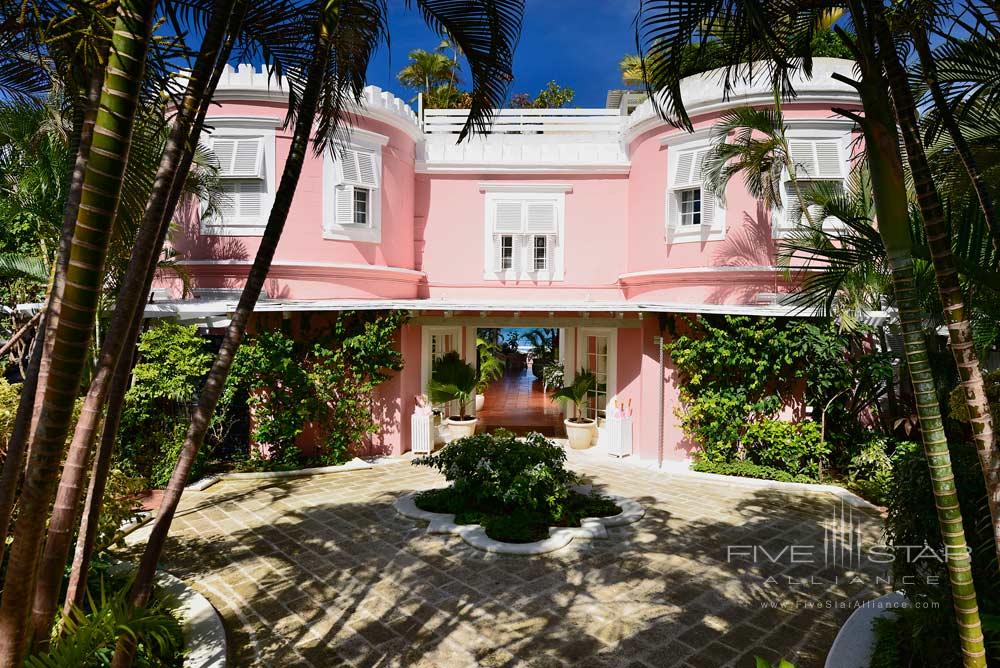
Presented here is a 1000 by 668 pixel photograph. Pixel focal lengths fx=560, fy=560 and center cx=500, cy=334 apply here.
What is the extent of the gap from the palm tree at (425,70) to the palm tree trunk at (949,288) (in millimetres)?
23476

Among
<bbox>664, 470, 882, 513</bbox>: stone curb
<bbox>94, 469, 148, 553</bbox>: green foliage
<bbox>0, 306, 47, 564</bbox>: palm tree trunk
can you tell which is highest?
<bbox>0, 306, 47, 564</bbox>: palm tree trunk

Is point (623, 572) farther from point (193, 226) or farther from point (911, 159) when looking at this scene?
point (193, 226)

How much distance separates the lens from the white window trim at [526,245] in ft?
43.7

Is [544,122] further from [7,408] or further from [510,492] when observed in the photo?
[7,408]

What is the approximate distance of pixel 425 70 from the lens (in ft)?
83.1

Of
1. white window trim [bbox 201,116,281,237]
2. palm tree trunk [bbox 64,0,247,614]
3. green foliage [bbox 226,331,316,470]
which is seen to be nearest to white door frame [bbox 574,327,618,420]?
green foliage [bbox 226,331,316,470]

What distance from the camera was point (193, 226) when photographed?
11.4 meters

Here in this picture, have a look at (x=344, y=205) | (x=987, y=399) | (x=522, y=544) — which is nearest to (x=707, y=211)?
(x=344, y=205)

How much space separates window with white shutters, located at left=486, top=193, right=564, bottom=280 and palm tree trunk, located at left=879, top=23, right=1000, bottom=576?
10277 millimetres

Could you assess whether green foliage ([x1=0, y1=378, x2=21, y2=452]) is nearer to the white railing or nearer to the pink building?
the pink building

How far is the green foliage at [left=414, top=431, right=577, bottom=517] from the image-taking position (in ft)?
25.3

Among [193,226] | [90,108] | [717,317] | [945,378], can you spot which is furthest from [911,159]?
[193,226]

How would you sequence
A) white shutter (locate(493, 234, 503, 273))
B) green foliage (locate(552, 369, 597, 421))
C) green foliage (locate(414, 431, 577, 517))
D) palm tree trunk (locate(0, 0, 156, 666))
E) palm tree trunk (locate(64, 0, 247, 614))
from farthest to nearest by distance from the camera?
white shutter (locate(493, 234, 503, 273)), green foliage (locate(552, 369, 597, 421)), green foliage (locate(414, 431, 577, 517)), palm tree trunk (locate(64, 0, 247, 614)), palm tree trunk (locate(0, 0, 156, 666))

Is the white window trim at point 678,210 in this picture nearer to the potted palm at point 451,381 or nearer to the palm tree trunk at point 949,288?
the potted palm at point 451,381
